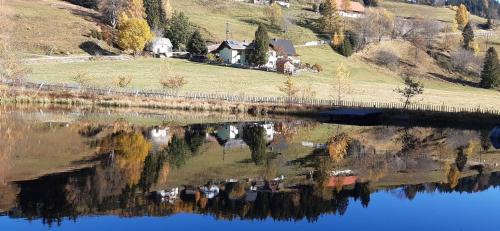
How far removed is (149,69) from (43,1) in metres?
46.1

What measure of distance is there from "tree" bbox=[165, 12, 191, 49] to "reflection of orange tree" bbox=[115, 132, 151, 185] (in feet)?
241

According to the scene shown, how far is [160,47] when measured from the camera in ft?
361

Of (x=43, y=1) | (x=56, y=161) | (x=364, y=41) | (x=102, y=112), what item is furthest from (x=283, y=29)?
(x=56, y=161)

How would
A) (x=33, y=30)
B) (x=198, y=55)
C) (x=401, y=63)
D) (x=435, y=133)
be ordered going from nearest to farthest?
(x=435, y=133)
(x=33, y=30)
(x=198, y=55)
(x=401, y=63)

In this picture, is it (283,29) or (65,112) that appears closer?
(65,112)

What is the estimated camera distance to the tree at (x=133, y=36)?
105 meters

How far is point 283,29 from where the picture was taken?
152000 mm

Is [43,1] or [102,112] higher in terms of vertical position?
[43,1]

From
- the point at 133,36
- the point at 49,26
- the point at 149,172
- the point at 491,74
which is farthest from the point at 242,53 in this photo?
the point at 149,172

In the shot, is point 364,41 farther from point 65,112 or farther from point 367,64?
point 65,112

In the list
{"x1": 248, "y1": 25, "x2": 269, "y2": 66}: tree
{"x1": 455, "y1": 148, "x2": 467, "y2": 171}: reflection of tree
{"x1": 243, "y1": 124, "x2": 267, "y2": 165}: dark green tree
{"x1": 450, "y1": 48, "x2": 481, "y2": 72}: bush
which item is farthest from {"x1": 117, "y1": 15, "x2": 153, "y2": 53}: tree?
{"x1": 450, "y1": 48, "x2": 481, "y2": 72}: bush

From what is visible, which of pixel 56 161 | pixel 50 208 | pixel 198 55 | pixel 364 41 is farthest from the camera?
pixel 364 41

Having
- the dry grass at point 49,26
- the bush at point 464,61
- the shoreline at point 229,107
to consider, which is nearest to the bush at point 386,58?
the bush at point 464,61

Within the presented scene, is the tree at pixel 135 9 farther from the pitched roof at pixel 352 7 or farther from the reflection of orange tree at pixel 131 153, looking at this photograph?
the pitched roof at pixel 352 7
